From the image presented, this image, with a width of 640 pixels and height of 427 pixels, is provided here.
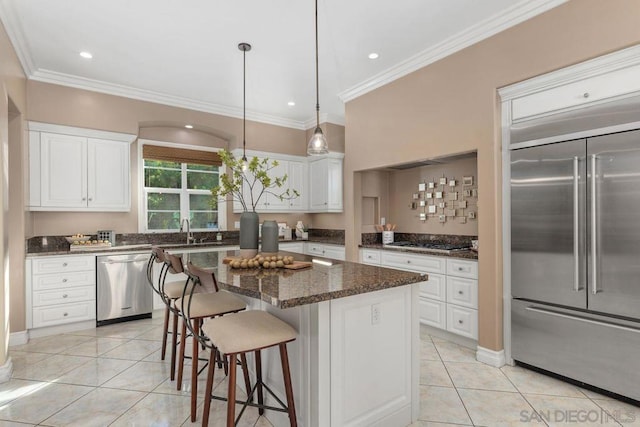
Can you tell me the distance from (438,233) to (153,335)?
11.6 feet

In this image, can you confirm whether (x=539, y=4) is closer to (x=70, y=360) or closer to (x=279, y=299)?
(x=279, y=299)

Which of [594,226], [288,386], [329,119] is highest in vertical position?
[329,119]

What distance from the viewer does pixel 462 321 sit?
3.24m

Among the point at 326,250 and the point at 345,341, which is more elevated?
the point at 326,250

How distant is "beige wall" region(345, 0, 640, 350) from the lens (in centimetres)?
238

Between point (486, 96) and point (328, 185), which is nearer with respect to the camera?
point (486, 96)

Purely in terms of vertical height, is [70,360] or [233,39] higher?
[233,39]

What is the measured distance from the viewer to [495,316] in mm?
2887

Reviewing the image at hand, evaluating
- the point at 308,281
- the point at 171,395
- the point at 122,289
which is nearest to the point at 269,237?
the point at 308,281

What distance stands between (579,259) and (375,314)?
5.51 ft

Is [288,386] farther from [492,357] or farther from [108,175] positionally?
[108,175]

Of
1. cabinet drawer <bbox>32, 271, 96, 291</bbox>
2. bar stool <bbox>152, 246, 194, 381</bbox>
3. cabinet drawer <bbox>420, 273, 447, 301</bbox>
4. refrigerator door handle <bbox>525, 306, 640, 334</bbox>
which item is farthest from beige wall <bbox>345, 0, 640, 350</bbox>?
cabinet drawer <bbox>32, 271, 96, 291</bbox>

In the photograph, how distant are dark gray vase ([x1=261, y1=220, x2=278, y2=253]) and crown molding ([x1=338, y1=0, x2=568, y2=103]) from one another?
94.2 inches

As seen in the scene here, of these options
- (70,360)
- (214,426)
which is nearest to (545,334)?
(214,426)
